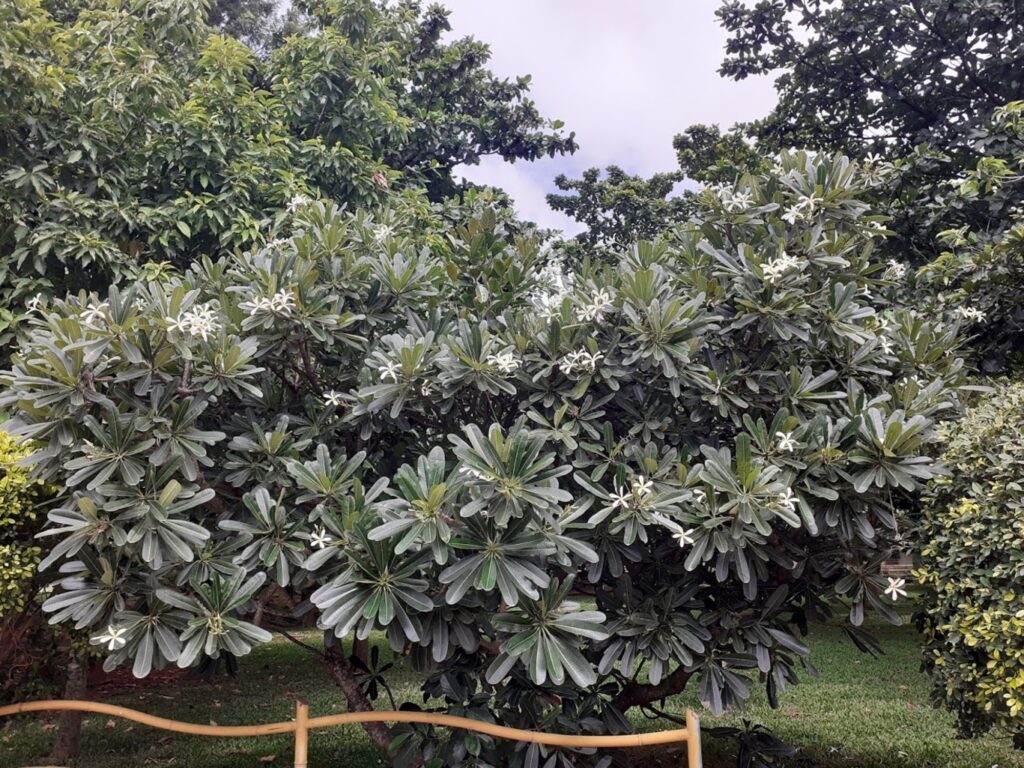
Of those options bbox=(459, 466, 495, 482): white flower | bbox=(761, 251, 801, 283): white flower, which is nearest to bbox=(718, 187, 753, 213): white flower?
bbox=(761, 251, 801, 283): white flower

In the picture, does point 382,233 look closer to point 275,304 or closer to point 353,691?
point 275,304

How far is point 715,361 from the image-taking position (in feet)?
10.4

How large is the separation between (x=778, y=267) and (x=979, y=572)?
1.39 m

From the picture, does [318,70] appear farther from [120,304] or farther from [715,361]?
[715,361]

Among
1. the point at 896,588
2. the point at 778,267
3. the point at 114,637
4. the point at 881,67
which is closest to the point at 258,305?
the point at 114,637

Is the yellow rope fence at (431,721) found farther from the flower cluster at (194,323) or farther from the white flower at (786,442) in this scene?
the flower cluster at (194,323)

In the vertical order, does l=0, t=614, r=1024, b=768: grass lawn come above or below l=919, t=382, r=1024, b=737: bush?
below

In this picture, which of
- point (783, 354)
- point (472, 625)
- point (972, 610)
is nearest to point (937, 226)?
point (783, 354)

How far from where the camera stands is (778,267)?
9.73ft

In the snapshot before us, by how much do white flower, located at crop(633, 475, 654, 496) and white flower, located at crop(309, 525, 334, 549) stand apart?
1.11m

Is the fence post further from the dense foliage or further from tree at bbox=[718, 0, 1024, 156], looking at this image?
tree at bbox=[718, 0, 1024, 156]

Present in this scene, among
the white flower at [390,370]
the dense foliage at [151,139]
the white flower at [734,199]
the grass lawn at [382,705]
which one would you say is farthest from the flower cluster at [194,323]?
the grass lawn at [382,705]

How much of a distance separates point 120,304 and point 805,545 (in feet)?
9.72

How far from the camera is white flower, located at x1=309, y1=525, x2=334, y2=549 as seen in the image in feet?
8.74
